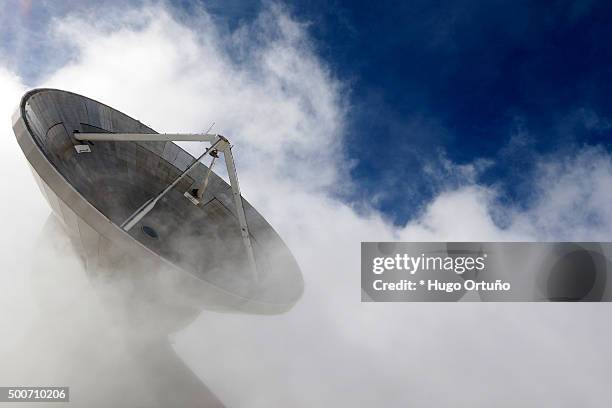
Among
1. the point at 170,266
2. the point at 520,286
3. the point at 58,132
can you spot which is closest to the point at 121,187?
the point at 58,132

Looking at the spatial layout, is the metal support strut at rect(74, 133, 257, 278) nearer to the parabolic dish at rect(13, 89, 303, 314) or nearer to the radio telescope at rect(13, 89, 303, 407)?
the radio telescope at rect(13, 89, 303, 407)

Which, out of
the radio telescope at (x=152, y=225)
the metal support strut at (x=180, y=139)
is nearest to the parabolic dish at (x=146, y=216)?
the radio telescope at (x=152, y=225)

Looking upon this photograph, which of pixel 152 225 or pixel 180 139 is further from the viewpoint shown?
pixel 152 225

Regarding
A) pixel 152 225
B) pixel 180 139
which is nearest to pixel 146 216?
pixel 152 225

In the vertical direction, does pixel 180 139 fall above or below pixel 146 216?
above

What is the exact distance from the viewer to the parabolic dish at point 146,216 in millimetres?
16578

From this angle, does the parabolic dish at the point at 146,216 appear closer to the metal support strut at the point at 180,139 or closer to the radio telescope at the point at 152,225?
the radio telescope at the point at 152,225

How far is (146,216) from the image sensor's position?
2314 cm

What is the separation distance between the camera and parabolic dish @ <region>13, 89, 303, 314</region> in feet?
54.4

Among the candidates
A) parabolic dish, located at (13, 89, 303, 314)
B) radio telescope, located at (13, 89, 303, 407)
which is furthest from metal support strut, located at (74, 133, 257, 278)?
parabolic dish, located at (13, 89, 303, 314)

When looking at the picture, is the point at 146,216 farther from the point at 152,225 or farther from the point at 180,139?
the point at 180,139

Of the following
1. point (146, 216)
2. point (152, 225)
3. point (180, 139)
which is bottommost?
point (152, 225)

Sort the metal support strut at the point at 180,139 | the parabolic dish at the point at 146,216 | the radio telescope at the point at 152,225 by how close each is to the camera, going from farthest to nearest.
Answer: the metal support strut at the point at 180,139 < the radio telescope at the point at 152,225 < the parabolic dish at the point at 146,216

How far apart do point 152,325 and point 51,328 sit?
5553 mm
